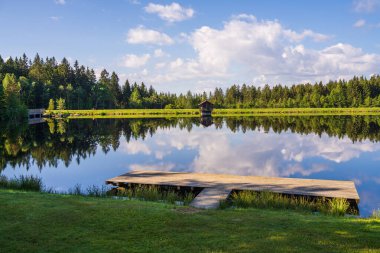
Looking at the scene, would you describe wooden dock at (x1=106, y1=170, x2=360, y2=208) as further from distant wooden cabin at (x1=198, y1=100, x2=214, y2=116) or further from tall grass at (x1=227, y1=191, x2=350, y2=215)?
distant wooden cabin at (x1=198, y1=100, x2=214, y2=116)

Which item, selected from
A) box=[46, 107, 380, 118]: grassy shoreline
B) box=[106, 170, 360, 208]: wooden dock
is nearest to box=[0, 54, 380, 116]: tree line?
box=[46, 107, 380, 118]: grassy shoreline

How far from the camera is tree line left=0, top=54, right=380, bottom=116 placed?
280ft

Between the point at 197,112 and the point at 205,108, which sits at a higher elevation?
the point at 205,108

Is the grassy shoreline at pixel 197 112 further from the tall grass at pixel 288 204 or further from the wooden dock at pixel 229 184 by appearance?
the tall grass at pixel 288 204

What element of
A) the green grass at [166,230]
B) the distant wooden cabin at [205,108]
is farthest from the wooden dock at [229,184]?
the distant wooden cabin at [205,108]

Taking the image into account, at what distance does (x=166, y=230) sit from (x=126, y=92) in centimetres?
10064

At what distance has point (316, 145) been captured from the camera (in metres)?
30.2

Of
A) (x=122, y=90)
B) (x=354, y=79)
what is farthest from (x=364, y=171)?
(x=122, y=90)

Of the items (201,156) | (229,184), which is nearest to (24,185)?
(229,184)

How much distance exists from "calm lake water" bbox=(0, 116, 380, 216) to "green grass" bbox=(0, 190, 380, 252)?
224 inches

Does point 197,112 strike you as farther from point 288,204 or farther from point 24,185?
point 288,204

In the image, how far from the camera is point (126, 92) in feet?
346

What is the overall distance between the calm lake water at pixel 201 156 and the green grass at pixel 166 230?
18.6 feet

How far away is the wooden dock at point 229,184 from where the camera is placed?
12.9 m
